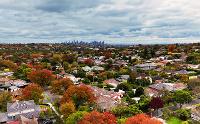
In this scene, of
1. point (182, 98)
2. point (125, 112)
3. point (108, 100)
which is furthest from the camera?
point (108, 100)

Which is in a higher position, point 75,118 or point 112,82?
point 75,118

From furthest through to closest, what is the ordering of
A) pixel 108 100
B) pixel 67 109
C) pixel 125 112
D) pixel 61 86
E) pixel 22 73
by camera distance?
pixel 22 73 < pixel 61 86 < pixel 108 100 < pixel 67 109 < pixel 125 112

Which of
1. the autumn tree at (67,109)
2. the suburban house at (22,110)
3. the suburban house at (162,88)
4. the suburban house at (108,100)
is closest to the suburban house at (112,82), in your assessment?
the suburban house at (162,88)

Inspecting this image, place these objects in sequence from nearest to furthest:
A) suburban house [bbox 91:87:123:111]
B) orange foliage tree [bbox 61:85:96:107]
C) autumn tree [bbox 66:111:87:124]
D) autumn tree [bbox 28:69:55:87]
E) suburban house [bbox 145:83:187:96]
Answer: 1. autumn tree [bbox 66:111:87:124]
2. suburban house [bbox 91:87:123:111]
3. orange foliage tree [bbox 61:85:96:107]
4. suburban house [bbox 145:83:187:96]
5. autumn tree [bbox 28:69:55:87]

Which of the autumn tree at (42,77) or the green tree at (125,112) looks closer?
the green tree at (125,112)

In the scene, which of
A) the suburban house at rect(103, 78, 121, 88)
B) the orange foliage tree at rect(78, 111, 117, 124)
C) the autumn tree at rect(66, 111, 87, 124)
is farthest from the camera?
the suburban house at rect(103, 78, 121, 88)

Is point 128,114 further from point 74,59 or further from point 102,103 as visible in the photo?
point 74,59

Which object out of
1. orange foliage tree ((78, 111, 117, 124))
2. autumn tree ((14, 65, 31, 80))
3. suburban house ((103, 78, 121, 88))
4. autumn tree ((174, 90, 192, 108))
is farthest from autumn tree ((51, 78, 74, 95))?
autumn tree ((14, 65, 31, 80))

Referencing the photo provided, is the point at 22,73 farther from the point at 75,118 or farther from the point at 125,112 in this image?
the point at 75,118

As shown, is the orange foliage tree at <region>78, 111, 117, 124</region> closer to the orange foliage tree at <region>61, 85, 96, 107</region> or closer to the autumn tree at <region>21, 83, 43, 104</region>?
the orange foliage tree at <region>61, 85, 96, 107</region>

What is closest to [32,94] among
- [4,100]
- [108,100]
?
[4,100]

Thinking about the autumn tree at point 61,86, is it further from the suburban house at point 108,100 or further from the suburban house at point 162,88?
the suburban house at point 162,88
